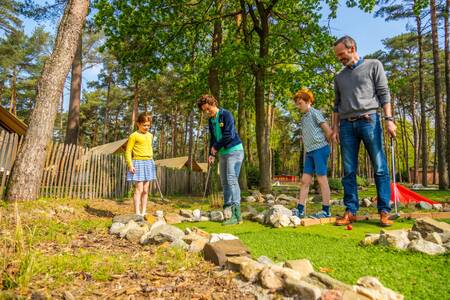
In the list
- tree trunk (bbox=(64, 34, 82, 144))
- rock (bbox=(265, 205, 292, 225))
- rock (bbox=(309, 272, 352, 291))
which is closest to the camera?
rock (bbox=(309, 272, 352, 291))

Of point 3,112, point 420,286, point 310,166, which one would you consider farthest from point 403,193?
point 3,112

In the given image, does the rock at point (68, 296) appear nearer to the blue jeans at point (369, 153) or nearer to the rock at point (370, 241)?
the rock at point (370, 241)

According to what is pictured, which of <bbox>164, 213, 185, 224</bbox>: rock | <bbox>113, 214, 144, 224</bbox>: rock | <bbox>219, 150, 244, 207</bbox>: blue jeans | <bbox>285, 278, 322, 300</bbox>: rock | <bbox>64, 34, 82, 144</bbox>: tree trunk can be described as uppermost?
<bbox>64, 34, 82, 144</bbox>: tree trunk

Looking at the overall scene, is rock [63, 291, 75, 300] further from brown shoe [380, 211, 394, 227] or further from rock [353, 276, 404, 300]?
brown shoe [380, 211, 394, 227]

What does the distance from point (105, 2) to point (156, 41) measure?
1.94 m

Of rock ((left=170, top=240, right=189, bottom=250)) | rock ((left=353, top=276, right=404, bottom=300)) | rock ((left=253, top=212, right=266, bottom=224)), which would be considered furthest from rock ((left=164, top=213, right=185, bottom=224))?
rock ((left=353, top=276, right=404, bottom=300))

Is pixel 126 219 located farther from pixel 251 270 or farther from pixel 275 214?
pixel 251 270

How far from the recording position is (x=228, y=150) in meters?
4.46

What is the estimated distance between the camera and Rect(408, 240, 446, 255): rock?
2.36 m

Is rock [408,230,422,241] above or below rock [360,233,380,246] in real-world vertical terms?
above

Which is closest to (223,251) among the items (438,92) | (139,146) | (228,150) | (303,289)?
(303,289)

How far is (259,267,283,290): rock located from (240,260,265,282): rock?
Result: 0.27 ft

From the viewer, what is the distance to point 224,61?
9758 mm

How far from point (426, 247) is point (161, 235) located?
2.23 meters
